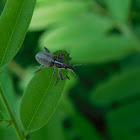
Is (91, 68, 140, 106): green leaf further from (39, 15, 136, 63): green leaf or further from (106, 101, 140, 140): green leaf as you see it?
(39, 15, 136, 63): green leaf

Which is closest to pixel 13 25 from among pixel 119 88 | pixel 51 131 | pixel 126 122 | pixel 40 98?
pixel 40 98

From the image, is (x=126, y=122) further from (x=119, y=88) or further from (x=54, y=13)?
(x=54, y=13)

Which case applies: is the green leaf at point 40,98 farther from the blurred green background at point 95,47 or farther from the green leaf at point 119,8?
the green leaf at point 119,8

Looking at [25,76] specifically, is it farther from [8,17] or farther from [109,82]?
[8,17]

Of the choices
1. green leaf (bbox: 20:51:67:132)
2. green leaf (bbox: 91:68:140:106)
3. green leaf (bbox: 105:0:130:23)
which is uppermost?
green leaf (bbox: 105:0:130:23)

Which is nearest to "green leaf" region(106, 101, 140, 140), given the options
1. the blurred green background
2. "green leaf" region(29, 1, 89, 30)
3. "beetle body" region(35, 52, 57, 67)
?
the blurred green background

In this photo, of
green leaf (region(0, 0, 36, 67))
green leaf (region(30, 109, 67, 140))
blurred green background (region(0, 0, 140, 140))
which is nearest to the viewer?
green leaf (region(0, 0, 36, 67))

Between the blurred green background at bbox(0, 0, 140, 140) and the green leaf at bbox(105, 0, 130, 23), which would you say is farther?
the blurred green background at bbox(0, 0, 140, 140)

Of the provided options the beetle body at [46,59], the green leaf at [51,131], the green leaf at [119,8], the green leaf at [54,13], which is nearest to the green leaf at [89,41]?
the green leaf at [54,13]
